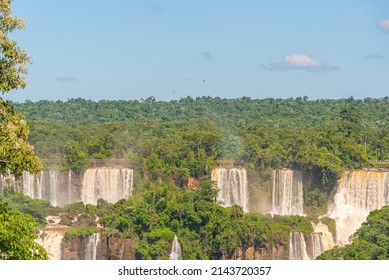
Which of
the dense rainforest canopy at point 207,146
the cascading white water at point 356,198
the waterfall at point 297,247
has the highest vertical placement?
the dense rainforest canopy at point 207,146

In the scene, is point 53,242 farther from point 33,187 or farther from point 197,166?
point 197,166

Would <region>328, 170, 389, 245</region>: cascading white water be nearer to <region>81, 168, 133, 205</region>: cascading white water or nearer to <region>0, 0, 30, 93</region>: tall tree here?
<region>81, 168, 133, 205</region>: cascading white water

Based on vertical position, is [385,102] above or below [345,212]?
above

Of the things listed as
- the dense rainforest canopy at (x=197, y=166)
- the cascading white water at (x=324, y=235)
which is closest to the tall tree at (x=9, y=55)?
the dense rainforest canopy at (x=197, y=166)

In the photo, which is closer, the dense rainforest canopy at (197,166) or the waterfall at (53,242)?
the waterfall at (53,242)

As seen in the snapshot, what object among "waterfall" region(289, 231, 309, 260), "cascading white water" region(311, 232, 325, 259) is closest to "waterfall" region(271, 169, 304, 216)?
"cascading white water" region(311, 232, 325, 259)

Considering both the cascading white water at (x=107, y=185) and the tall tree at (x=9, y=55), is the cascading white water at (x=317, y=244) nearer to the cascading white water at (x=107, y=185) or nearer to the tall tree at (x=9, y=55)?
the cascading white water at (x=107, y=185)
